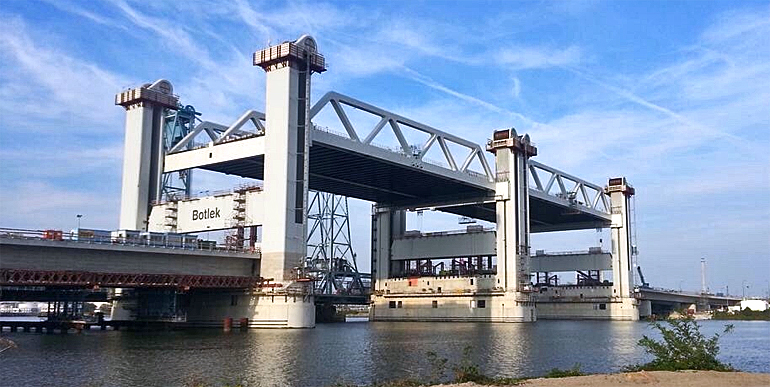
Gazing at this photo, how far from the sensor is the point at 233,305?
80.1 m

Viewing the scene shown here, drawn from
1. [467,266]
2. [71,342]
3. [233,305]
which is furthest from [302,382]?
[467,266]

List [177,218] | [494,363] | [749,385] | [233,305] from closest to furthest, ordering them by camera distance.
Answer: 1. [749,385]
2. [494,363]
3. [233,305]
4. [177,218]

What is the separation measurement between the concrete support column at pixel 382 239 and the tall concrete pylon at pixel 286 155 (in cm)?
5315

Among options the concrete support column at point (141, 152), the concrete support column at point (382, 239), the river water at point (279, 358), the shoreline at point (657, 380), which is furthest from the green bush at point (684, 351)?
the concrete support column at point (382, 239)

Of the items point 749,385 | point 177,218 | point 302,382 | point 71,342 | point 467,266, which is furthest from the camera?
point 467,266

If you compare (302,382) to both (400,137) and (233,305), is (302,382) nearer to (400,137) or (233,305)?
(233,305)

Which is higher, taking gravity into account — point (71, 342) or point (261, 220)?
point (261, 220)

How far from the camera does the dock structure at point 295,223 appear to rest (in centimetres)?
7506

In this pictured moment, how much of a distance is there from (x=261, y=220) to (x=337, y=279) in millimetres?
50728

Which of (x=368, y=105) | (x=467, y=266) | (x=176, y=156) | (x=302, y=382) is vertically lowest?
(x=302, y=382)

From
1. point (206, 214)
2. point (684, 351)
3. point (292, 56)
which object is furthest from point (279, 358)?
point (206, 214)

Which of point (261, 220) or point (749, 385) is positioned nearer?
point (749, 385)

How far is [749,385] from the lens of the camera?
2834 centimetres

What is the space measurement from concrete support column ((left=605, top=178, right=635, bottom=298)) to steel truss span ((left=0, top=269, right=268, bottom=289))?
87602mm
